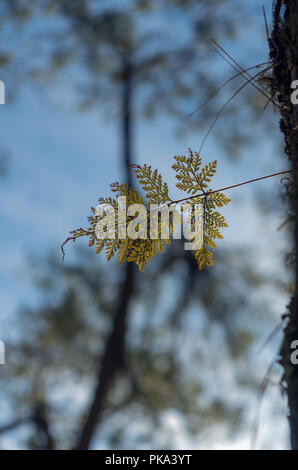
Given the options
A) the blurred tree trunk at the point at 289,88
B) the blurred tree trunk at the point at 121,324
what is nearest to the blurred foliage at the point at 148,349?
the blurred tree trunk at the point at 121,324

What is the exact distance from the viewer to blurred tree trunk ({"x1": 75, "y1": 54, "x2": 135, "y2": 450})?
3.74 meters

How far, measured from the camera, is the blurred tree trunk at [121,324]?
12.3ft

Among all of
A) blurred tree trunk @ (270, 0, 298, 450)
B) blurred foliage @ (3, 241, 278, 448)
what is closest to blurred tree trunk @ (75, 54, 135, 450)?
blurred foliage @ (3, 241, 278, 448)

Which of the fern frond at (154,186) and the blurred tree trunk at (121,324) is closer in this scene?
the fern frond at (154,186)

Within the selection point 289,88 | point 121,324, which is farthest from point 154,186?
point 121,324

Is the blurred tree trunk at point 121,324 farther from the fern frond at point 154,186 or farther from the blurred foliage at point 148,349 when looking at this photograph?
the fern frond at point 154,186

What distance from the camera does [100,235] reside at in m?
0.72

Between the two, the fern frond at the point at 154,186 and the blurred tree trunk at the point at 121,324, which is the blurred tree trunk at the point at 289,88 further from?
the blurred tree trunk at the point at 121,324

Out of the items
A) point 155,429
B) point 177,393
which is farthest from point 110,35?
point 155,429

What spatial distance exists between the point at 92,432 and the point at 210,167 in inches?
137

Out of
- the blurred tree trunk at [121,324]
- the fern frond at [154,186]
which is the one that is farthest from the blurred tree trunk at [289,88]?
→ the blurred tree trunk at [121,324]

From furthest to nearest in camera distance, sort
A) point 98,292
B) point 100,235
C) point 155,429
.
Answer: point 98,292
point 155,429
point 100,235

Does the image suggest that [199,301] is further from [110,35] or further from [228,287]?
[110,35]
